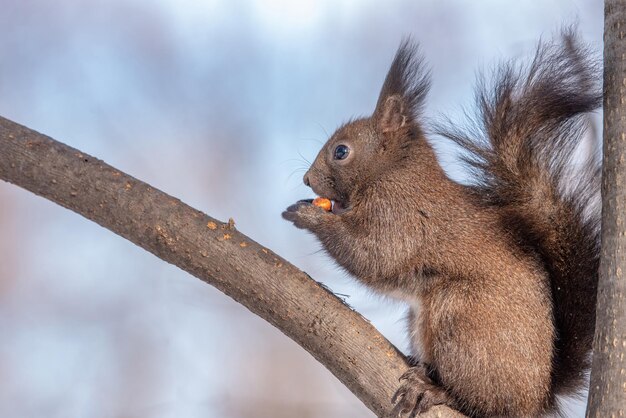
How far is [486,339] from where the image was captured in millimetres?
1907

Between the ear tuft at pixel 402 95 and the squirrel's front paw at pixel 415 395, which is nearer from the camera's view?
the squirrel's front paw at pixel 415 395

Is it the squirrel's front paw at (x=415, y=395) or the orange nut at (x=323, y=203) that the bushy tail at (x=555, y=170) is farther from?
the orange nut at (x=323, y=203)

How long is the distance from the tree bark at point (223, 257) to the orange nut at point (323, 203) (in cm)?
56

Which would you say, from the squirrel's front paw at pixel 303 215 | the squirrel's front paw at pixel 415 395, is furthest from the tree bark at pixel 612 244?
the squirrel's front paw at pixel 303 215

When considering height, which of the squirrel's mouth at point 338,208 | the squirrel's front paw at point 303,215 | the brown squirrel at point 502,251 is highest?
the squirrel's mouth at point 338,208

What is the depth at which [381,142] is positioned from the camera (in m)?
2.51

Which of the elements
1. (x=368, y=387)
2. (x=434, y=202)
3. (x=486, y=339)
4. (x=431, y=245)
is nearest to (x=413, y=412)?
(x=368, y=387)

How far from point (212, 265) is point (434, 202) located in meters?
0.78

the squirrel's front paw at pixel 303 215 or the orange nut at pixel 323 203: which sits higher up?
the orange nut at pixel 323 203

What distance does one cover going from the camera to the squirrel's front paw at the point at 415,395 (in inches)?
71.2

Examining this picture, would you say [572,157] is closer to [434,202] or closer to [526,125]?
[526,125]

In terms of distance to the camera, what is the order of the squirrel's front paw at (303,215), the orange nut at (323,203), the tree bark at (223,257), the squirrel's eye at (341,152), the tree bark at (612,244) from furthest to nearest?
1. the squirrel's eye at (341,152)
2. the orange nut at (323,203)
3. the squirrel's front paw at (303,215)
4. the tree bark at (223,257)
5. the tree bark at (612,244)

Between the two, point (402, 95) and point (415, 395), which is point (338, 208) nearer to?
point (402, 95)

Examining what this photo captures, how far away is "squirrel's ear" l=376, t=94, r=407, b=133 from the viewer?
2.50m
